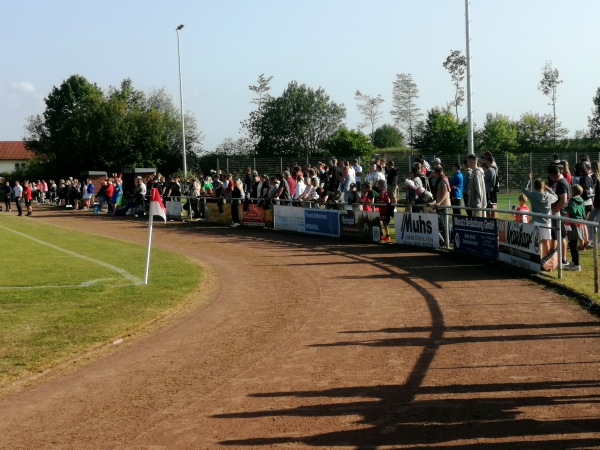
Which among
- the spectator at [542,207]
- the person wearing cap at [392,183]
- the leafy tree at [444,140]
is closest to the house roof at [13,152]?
the leafy tree at [444,140]

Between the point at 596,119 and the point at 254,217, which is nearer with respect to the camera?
the point at 254,217

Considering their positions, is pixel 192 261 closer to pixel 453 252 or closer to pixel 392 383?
pixel 453 252

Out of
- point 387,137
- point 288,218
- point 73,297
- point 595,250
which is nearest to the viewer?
point 595,250

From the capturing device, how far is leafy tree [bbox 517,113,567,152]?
79812mm

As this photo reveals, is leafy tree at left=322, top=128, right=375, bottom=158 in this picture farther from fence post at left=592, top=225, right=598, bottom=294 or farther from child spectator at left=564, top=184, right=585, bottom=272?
fence post at left=592, top=225, right=598, bottom=294

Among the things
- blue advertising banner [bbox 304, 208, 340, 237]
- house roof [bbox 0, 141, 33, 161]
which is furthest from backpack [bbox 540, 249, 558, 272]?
house roof [bbox 0, 141, 33, 161]

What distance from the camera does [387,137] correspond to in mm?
103750

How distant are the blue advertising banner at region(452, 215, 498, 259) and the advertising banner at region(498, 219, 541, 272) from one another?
312 mm

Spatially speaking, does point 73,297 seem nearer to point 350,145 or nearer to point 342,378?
point 342,378

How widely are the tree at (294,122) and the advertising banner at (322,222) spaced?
4587cm

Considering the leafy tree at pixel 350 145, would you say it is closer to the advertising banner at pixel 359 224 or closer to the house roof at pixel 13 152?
the advertising banner at pixel 359 224

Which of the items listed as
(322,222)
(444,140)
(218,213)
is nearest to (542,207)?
(322,222)

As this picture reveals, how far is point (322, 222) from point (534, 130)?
210ft

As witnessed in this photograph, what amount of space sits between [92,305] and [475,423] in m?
8.63
